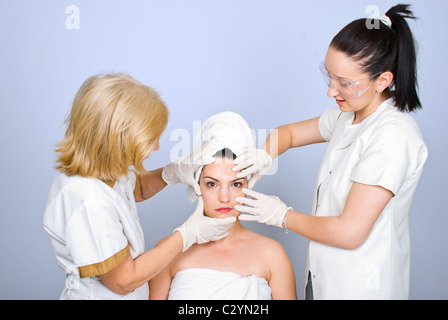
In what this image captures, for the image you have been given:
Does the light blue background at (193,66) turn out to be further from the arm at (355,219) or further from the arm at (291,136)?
the arm at (355,219)

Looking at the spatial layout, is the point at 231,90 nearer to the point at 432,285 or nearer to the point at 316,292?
the point at 316,292

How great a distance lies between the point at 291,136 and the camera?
252 cm

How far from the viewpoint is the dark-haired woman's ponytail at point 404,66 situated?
1940mm

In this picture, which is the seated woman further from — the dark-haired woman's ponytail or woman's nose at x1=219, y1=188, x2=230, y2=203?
the dark-haired woman's ponytail

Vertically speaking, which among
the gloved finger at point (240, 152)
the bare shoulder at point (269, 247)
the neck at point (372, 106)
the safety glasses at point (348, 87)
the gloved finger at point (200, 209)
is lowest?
the bare shoulder at point (269, 247)

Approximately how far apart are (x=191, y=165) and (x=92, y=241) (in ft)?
2.02

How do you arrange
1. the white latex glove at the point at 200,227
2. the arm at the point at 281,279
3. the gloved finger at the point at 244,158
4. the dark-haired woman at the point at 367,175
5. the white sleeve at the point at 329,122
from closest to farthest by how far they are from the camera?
the dark-haired woman at the point at 367,175
the white latex glove at the point at 200,227
the gloved finger at the point at 244,158
the arm at the point at 281,279
the white sleeve at the point at 329,122

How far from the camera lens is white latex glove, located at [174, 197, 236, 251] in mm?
2059

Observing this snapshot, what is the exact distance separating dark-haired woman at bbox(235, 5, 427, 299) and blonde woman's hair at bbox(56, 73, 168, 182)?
503 mm

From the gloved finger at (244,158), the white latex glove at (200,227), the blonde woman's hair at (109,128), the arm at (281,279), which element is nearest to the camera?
the blonde woman's hair at (109,128)

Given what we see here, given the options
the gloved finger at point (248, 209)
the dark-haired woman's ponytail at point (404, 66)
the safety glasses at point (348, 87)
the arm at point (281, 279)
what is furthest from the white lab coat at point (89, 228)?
the dark-haired woman's ponytail at point (404, 66)

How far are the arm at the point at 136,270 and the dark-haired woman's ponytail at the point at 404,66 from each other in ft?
3.50

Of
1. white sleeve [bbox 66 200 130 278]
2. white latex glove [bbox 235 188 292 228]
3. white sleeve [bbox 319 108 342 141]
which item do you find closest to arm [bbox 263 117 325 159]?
white sleeve [bbox 319 108 342 141]

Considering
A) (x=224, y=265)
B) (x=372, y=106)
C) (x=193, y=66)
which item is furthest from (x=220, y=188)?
(x=193, y=66)
